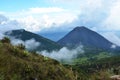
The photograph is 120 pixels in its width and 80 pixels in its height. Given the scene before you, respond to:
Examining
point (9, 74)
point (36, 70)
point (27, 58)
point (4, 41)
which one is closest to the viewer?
point (9, 74)

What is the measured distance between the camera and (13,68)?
24.2m

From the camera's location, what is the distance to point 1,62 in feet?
80.8

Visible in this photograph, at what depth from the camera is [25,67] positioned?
24766 millimetres

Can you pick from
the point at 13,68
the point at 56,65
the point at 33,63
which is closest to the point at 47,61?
the point at 56,65

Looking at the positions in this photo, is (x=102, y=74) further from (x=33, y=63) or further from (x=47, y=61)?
(x=33, y=63)

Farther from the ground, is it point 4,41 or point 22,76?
point 4,41

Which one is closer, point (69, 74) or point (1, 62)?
point (1, 62)

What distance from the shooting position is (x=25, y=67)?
2477 cm

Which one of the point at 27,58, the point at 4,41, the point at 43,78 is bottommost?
the point at 43,78

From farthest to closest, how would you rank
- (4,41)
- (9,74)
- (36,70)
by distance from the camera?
(4,41)
(36,70)
(9,74)

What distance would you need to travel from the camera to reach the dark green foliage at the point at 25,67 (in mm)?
23859

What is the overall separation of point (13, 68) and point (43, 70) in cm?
260

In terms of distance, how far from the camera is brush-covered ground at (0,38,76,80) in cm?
2387

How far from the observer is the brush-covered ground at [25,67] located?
78.3 ft
